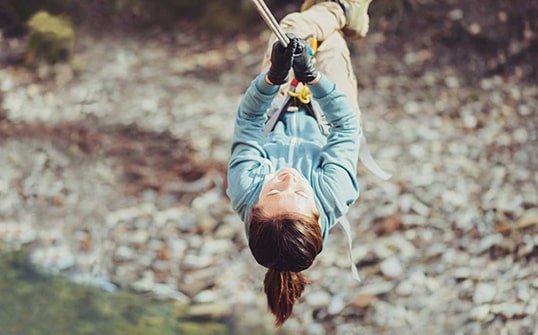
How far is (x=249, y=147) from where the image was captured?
1.85 meters

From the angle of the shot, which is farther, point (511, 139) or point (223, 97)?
point (223, 97)

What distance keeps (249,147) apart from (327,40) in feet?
1.29

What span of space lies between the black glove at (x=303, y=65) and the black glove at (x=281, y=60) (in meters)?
0.02

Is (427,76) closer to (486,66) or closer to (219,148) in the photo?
(486,66)

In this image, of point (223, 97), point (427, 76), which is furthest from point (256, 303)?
point (427, 76)

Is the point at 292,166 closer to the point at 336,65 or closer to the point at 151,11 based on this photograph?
the point at 336,65

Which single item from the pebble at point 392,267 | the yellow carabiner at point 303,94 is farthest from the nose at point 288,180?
the pebble at point 392,267

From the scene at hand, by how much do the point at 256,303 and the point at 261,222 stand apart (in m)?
1.78

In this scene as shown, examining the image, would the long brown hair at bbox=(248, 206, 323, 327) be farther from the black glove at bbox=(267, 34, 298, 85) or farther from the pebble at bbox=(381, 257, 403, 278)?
the pebble at bbox=(381, 257, 403, 278)

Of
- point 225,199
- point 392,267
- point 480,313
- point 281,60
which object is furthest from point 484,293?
point 281,60

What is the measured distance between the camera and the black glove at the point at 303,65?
68.2 inches

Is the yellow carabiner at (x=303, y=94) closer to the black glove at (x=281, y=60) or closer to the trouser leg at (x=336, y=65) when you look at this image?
the trouser leg at (x=336, y=65)

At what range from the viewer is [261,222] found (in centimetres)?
172

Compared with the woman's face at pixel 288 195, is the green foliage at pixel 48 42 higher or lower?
lower
